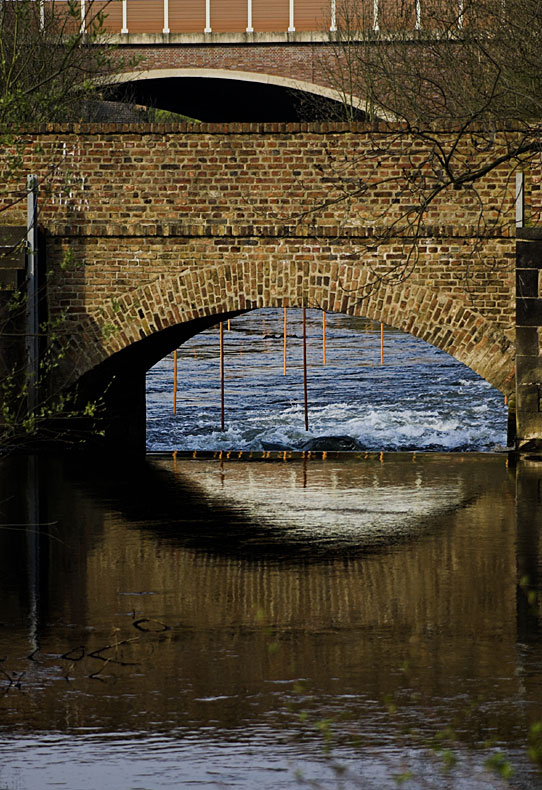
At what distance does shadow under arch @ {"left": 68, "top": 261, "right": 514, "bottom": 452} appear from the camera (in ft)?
52.3

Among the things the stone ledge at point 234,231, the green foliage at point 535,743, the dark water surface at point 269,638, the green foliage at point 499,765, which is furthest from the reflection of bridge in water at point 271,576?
the stone ledge at point 234,231

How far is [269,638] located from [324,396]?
28.2 meters

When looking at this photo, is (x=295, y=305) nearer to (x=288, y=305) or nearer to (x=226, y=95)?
(x=288, y=305)

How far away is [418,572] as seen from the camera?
9734 mm

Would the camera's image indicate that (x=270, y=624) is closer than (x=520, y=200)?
Yes

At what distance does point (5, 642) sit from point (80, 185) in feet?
31.4

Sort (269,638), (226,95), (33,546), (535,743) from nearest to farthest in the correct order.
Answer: (535,743) → (269,638) → (33,546) → (226,95)

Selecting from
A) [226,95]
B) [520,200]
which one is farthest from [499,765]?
[226,95]

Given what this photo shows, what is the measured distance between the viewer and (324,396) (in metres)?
36.0

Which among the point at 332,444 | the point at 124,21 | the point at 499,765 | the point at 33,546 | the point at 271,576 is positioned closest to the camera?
the point at 499,765

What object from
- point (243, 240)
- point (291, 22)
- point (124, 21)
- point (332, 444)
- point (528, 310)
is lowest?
point (332, 444)

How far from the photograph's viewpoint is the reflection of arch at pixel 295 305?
15945mm

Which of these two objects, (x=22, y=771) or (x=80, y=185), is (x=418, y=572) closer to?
(x=22, y=771)

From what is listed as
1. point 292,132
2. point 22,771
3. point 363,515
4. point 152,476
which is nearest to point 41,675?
point 22,771
